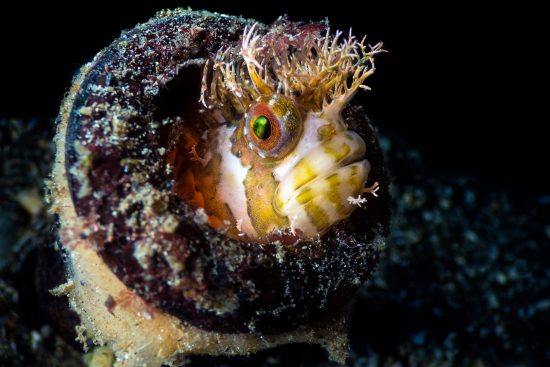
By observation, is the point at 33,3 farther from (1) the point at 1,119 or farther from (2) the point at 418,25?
(2) the point at 418,25

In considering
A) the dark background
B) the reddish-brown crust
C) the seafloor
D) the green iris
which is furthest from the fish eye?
the dark background

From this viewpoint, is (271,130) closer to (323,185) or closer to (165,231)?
(323,185)

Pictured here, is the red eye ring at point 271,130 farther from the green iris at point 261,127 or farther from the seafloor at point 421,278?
the seafloor at point 421,278

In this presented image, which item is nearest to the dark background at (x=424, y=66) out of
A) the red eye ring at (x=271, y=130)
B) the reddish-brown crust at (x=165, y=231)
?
the reddish-brown crust at (x=165, y=231)

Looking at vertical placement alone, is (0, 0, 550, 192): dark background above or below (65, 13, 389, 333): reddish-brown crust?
above

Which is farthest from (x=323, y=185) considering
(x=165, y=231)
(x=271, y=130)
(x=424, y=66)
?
(x=424, y=66)

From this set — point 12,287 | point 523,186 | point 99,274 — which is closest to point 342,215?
point 99,274

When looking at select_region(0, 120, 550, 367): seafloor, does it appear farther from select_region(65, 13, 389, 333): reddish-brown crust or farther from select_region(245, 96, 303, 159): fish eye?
select_region(245, 96, 303, 159): fish eye
